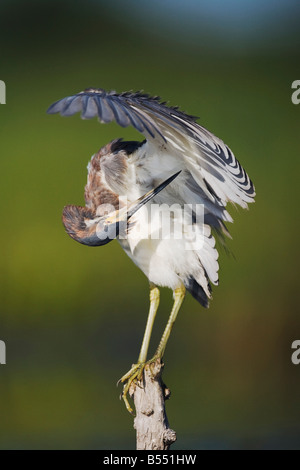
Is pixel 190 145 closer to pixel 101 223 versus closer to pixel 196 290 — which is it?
pixel 101 223

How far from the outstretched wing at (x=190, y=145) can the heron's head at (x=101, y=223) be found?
9cm

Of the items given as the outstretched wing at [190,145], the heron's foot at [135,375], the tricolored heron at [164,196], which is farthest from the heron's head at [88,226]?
the heron's foot at [135,375]

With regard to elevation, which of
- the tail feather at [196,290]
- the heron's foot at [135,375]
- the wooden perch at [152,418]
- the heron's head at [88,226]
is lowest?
the wooden perch at [152,418]

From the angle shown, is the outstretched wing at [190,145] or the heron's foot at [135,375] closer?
the outstretched wing at [190,145]

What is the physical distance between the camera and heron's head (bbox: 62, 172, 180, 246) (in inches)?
98.7

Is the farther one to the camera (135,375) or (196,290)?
(196,290)

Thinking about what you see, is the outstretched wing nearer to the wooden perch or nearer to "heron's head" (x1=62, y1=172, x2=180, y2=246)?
Answer: "heron's head" (x1=62, y1=172, x2=180, y2=246)

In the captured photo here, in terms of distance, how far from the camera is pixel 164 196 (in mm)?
2553

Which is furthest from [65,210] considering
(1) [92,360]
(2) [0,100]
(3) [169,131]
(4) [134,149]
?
(2) [0,100]

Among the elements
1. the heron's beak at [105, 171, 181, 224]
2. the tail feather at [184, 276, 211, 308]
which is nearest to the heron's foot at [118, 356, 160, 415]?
the tail feather at [184, 276, 211, 308]

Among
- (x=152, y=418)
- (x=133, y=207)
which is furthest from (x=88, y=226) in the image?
(x=152, y=418)

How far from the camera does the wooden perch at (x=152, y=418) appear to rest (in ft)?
7.62

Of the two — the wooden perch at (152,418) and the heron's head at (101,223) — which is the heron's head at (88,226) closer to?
the heron's head at (101,223)

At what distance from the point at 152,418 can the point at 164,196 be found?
2.32 ft
